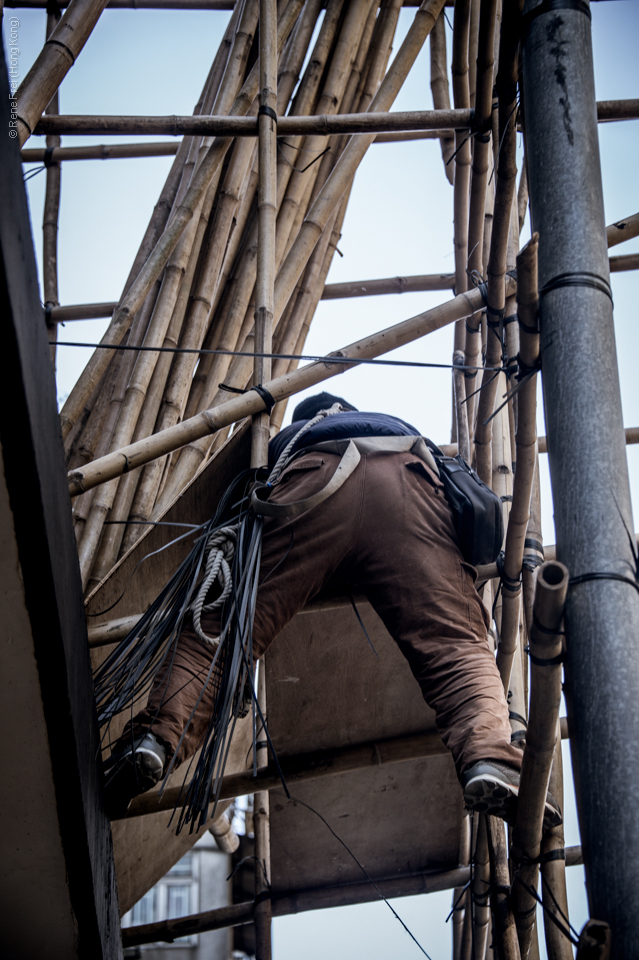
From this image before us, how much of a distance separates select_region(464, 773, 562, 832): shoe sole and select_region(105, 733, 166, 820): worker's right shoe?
0.59 metres

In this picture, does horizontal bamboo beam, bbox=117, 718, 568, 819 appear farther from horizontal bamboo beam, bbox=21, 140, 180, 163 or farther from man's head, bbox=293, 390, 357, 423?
horizontal bamboo beam, bbox=21, 140, 180, 163

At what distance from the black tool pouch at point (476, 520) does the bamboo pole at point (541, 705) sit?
69cm

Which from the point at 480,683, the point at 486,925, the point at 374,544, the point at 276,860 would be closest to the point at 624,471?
the point at 480,683

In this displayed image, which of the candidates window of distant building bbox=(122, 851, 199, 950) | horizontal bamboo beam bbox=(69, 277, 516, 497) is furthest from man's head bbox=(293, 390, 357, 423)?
window of distant building bbox=(122, 851, 199, 950)

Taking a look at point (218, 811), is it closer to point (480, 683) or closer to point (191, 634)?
point (191, 634)

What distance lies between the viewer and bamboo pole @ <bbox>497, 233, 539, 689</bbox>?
1616 mm

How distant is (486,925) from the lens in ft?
10.2

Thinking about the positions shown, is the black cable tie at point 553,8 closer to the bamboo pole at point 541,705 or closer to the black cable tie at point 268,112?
the bamboo pole at point 541,705

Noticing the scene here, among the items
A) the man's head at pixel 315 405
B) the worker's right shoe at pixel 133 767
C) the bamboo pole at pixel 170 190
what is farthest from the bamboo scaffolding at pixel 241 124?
the worker's right shoe at pixel 133 767

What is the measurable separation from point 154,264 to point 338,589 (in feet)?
5.03

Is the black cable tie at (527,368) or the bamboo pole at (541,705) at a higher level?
the black cable tie at (527,368)

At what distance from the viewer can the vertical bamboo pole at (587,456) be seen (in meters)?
1.25

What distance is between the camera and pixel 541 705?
1406 mm

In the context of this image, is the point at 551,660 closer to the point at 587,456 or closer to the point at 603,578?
the point at 603,578
